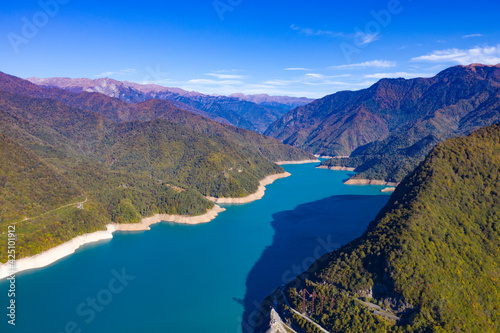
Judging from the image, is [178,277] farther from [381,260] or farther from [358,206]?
[358,206]

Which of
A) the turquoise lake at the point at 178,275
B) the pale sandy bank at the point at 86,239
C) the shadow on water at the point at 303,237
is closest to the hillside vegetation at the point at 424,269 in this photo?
the shadow on water at the point at 303,237

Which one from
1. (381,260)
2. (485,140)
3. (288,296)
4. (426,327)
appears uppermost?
(485,140)

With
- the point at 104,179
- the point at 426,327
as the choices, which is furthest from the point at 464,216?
the point at 104,179

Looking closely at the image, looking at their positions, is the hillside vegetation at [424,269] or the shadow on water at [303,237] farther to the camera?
the shadow on water at [303,237]

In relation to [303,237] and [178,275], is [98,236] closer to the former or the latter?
[178,275]

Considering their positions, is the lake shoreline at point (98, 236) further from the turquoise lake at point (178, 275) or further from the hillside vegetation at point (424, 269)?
the hillside vegetation at point (424, 269)

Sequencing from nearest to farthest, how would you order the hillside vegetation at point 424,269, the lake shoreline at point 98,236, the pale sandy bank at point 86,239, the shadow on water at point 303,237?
the hillside vegetation at point 424,269 → the shadow on water at point 303,237 → the pale sandy bank at point 86,239 → the lake shoreline at point 98,236
